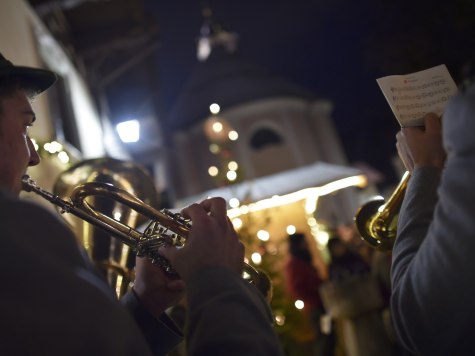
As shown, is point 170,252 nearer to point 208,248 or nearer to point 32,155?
point 208,248

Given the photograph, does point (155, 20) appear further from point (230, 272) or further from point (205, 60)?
point (205, 60)

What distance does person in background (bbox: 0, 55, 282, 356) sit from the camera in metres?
0.94

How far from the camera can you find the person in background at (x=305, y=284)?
6125mm

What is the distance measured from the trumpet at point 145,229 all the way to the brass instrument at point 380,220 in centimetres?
58

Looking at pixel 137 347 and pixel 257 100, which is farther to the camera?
pixel 257 100

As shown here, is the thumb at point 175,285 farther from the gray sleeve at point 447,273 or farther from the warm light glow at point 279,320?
the warm light glow at point 279,320

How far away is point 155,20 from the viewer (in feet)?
28.6

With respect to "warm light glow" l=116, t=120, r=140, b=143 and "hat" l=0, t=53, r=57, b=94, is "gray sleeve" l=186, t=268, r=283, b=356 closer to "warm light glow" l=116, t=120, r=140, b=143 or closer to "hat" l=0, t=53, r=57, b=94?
"hat" l=0, t=53, r=57, b=94

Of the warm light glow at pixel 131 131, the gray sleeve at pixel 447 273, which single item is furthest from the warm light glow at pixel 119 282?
the warm light glow at pixel 131 131

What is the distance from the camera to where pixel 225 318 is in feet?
3.67

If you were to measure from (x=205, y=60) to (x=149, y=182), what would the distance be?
1831 cm

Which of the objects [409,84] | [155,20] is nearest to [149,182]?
[409,84]

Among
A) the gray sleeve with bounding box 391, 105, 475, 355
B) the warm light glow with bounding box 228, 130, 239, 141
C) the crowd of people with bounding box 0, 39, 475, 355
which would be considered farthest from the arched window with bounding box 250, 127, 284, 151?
the gray sleeve with bounding box 391, 105, 475, 355

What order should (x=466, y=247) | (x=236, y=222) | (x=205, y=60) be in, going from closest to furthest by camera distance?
(x=466, y=247), (x=236, y=222), (x=205, y=60)
